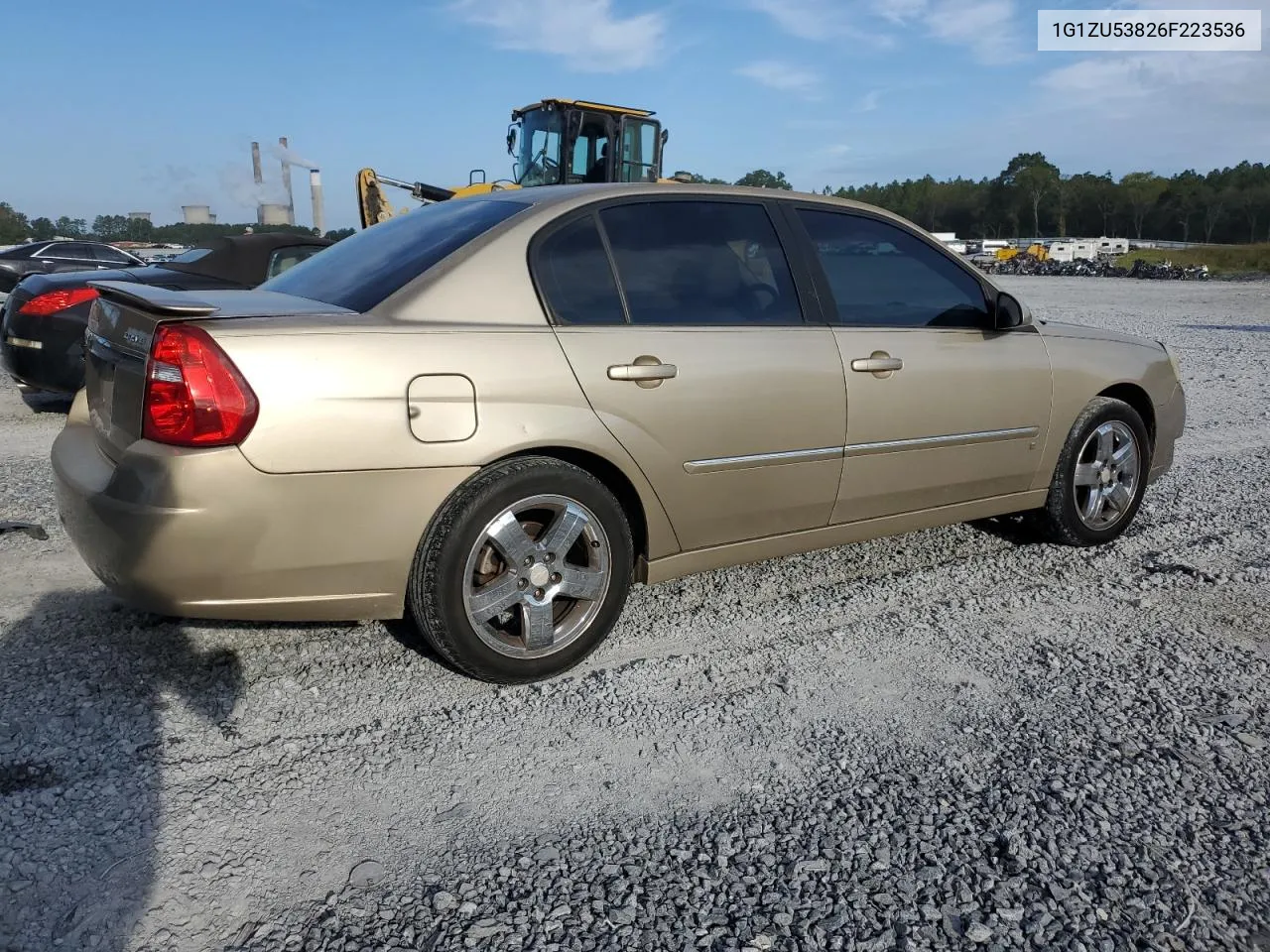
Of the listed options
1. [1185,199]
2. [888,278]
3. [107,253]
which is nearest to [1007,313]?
[888,278]

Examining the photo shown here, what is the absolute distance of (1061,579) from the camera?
170 inches

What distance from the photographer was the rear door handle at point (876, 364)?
3.80 metres

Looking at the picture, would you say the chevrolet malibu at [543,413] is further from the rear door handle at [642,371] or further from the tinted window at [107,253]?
the tinted window at [107,253]

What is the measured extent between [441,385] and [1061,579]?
2.93 metres

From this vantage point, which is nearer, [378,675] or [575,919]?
[575,919]

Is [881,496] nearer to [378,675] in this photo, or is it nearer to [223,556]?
[378,675]

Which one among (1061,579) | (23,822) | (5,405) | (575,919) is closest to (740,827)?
(575,919)

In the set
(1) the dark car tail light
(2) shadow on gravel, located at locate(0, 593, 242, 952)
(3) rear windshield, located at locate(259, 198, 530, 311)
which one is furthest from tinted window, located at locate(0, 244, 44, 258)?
(3) rear windshield, located at locate(259, 198, 530, 311)

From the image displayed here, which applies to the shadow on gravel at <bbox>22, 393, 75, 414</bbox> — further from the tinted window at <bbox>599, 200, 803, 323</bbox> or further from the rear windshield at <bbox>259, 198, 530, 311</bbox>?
the tinted window at <bbox>599, 200, 803, 323</bbox>

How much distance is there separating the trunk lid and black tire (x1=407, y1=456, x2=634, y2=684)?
0.72 meters

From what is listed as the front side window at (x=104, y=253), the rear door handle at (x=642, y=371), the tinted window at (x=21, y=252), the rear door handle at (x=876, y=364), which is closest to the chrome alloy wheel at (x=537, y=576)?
the rear door handle at (x=642, y=371)

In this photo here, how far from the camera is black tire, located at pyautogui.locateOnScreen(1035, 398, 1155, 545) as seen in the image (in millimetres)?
4594

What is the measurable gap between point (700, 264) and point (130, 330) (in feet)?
6.30

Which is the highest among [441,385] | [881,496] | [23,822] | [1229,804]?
[441,385]
